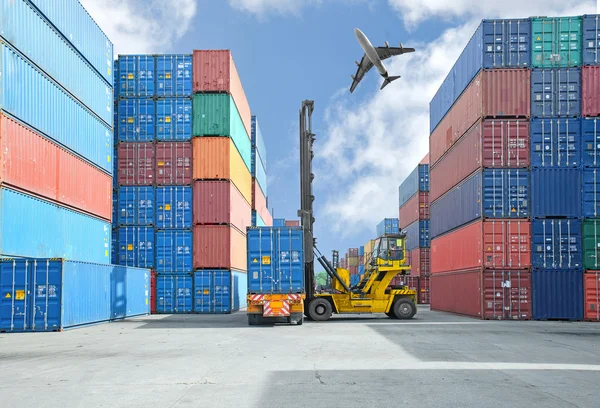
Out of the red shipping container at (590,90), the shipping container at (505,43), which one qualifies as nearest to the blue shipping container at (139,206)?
the shipping container at (505,43)

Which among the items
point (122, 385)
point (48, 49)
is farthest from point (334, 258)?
point (122, 385)

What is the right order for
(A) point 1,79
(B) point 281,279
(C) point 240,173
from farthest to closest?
(C) point 240,173 < (B) point 281,279 < (A) point 1,79

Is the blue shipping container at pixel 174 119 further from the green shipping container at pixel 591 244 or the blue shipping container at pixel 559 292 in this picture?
the green shipping container at pixel 591 244

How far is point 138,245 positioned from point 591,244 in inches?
853

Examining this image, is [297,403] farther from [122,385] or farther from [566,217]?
[566,217]

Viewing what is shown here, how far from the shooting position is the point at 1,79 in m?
20.7

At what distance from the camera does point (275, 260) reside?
24.7m

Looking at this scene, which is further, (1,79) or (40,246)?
(40,246)

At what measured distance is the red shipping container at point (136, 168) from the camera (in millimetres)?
34094

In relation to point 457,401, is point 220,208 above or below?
above

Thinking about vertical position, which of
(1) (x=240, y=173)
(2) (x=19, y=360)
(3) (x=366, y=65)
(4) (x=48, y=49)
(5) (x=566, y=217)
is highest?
(3) (x=366, y=65)

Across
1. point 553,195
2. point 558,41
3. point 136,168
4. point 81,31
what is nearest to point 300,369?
point 553,195

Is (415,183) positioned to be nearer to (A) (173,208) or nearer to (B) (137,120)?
(A) (173,208)

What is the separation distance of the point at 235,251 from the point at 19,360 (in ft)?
74.0
